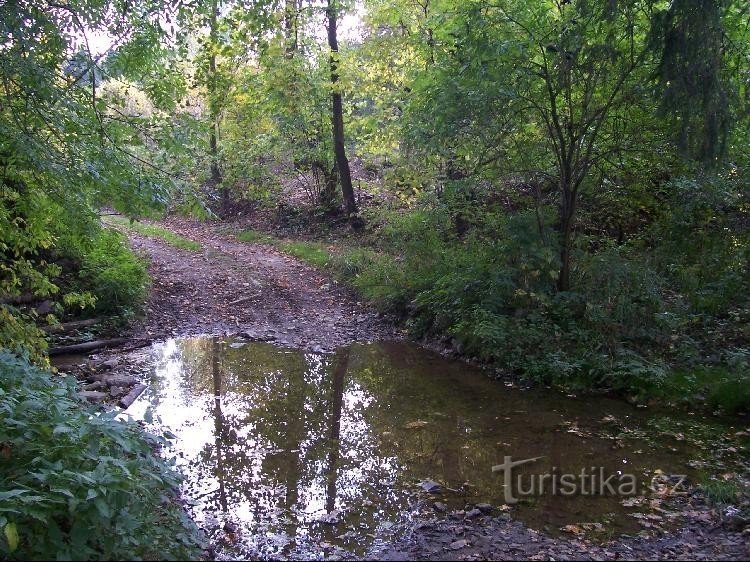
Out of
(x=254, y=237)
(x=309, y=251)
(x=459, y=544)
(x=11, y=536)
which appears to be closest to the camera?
(x=11, y=536)

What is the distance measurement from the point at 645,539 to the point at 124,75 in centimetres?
694

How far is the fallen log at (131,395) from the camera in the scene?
7.21 meters

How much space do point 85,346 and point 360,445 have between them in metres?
5.52

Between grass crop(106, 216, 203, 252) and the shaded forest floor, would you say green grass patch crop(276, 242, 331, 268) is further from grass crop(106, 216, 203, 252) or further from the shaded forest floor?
grass crop(106, 216, 203, 252)

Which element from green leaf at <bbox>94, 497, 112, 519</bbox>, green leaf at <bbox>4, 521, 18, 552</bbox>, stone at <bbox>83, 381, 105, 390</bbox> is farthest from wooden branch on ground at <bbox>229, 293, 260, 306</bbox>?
green leaf at <bbox>4, 521, 18, 552</bbox>

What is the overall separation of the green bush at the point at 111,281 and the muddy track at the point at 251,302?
449 millimetres

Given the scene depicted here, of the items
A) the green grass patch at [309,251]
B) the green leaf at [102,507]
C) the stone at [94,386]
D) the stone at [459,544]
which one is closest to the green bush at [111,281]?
the stone at [94,386]

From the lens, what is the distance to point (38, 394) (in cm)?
472

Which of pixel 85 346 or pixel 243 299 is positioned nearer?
pixel 85 346

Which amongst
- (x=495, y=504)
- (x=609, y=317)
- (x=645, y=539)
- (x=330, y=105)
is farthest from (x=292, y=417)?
(x=330, y=105)

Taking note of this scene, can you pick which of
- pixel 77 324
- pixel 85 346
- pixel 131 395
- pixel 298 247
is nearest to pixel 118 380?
pixel 131 395

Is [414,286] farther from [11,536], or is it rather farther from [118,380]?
[11,536]

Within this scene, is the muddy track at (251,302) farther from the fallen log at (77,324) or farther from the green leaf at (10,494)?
the green leaf at (10,494)

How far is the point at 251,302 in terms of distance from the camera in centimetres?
1271
